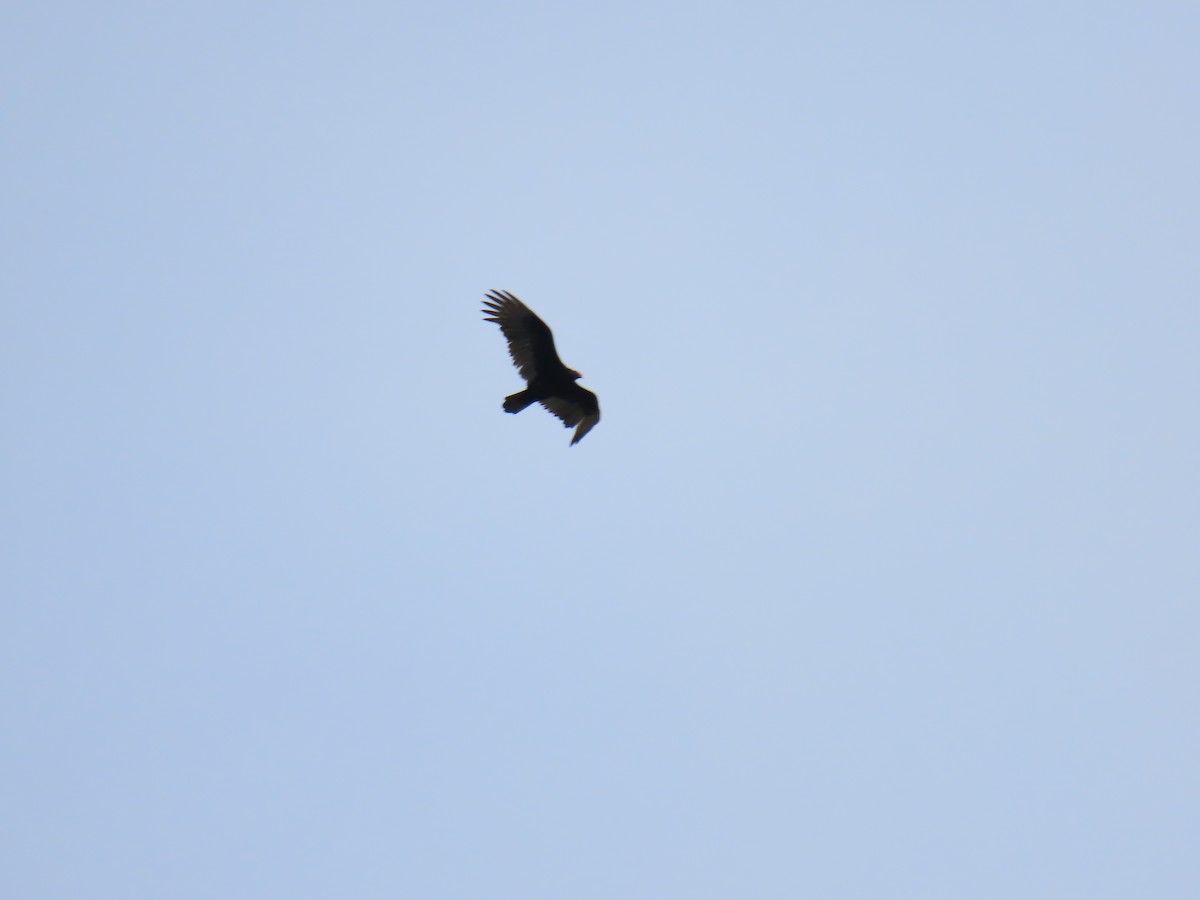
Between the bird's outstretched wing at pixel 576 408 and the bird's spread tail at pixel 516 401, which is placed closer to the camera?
the bird's spread tail at pixel 516 401

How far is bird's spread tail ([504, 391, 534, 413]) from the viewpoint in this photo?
2155cm

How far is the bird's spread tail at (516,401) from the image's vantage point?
70.7 feet

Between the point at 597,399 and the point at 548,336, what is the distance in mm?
1553

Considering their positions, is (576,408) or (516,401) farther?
(576,408)

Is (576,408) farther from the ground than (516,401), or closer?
farther from the ground

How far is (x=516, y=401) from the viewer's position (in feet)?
70.7

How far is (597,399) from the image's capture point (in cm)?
2231

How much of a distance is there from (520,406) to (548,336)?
1.30 metres

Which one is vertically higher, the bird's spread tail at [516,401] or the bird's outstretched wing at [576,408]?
the bird's outstretched wing at [576,408]

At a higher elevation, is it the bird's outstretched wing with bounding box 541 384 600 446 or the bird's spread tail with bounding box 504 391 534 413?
the bird's outstretched wing with bounding box 541 384 600 446

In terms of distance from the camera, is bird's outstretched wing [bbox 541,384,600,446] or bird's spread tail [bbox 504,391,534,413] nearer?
bird's spread tail [bbox 504,391,534,413]

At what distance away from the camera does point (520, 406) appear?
851 inches

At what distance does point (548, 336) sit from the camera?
70.7ft
